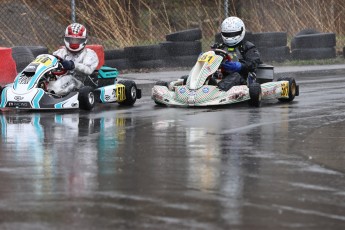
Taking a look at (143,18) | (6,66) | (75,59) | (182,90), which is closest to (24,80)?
(75,59)

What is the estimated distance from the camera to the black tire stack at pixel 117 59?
65.1 feet

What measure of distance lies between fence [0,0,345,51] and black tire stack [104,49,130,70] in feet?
3.41

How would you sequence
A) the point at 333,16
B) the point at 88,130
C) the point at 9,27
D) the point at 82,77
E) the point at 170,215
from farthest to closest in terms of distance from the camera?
the point at 333,16, the point at 9,27, the point at 82,77, the point at 88,130, the point at 170,215

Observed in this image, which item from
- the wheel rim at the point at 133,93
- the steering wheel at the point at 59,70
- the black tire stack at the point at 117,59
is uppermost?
the black tire stack at the point at 117,59

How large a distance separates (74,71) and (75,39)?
18.5 inches

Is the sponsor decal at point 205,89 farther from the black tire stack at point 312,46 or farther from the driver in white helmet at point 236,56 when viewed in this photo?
the black tire stack at point 312,46

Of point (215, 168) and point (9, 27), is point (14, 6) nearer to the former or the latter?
point (9, 27)

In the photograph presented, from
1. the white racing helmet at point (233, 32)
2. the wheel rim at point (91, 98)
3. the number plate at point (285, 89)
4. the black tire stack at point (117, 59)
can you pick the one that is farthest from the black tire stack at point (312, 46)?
the wheel rim at point (91, 98)

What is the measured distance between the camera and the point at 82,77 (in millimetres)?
15367

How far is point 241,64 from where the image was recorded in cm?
1523

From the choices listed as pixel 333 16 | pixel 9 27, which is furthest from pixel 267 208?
pixel 333 16

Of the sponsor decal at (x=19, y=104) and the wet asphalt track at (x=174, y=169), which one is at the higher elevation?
the sponsor decal at (x=19, y=104)

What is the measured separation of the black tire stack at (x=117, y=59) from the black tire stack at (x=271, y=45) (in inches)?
119

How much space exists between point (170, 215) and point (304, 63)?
51.7ft
